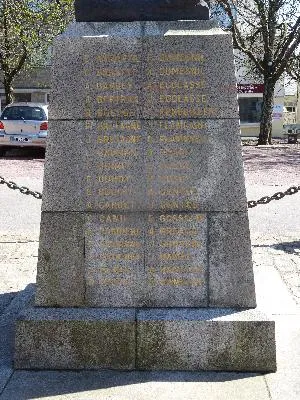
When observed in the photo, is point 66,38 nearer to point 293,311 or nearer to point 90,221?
point 90,221

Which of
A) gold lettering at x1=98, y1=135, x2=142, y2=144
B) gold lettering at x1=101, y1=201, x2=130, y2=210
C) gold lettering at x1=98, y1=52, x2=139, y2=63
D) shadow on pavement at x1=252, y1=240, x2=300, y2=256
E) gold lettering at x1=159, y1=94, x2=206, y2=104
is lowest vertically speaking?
shadow on pavement at x1=252, y1=240, x2=300, y2=256

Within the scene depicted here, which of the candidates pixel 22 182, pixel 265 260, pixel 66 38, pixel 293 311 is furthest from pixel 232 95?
pixel 22 182

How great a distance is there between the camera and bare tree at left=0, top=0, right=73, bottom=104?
26859 mm

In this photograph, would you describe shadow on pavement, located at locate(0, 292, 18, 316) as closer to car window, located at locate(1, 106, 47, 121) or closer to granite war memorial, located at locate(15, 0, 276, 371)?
granite war memorial, located at locate(15, 0, 276, 371)

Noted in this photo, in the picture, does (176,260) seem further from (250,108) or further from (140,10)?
(250,108)

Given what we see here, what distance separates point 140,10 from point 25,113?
1459 cm

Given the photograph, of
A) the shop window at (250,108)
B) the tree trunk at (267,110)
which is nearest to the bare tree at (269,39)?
the tree trunk at (267,110)

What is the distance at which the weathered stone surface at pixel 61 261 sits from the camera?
4.10m

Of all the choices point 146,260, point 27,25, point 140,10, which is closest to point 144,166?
point 146,260

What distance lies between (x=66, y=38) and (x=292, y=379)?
2.64 m

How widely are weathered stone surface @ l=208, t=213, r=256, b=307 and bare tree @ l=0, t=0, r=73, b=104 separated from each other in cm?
2346

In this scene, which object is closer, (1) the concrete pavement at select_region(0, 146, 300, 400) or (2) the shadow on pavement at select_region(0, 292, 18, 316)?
(1) the concrete pavement at select_region(0, 146, 300, 400)

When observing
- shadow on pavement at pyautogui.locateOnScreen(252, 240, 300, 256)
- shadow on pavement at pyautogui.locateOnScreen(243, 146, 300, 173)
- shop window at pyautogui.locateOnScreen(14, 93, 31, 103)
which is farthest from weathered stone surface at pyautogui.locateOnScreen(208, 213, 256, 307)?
shop window at pyautogui.locateOnScreen(14, 93, 31, 103)

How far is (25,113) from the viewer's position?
18281mm
